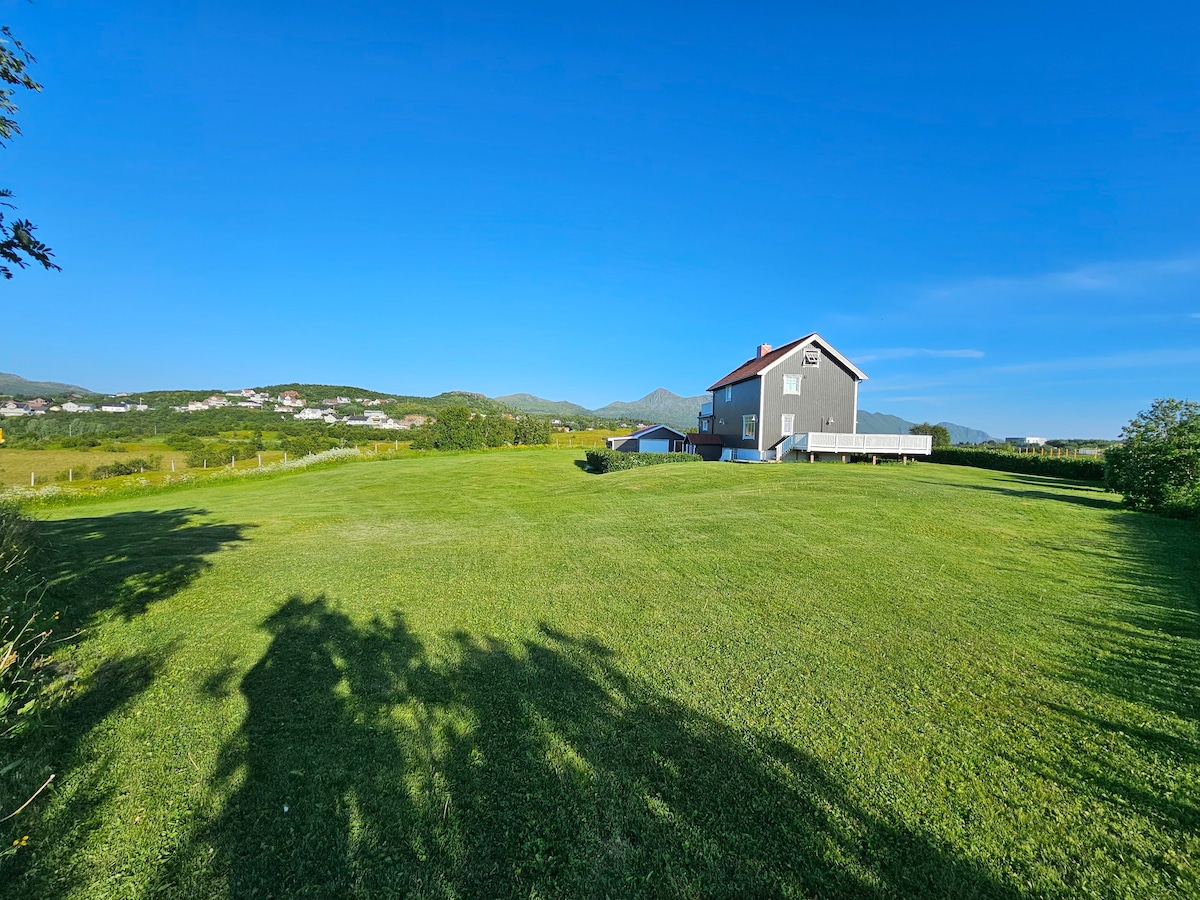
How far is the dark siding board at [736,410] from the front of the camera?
1091 inches

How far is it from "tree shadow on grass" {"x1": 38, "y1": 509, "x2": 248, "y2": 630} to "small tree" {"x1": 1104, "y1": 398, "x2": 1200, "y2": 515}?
17.9m

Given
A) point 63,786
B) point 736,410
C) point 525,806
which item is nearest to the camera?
point 525,806

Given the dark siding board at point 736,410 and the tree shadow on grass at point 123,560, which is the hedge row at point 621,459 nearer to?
the dark siding board at point 736,410

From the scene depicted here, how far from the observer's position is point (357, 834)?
246 cm

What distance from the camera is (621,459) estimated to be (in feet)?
75.0

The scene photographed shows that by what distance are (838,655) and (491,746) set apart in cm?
309

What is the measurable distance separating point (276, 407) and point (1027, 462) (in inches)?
3978

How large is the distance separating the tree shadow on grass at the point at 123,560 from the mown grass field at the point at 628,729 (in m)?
0.07

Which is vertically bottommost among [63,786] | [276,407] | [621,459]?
[63,786]

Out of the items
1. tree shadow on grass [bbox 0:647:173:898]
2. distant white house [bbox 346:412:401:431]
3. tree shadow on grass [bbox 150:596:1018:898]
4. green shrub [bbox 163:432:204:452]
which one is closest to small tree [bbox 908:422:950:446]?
tree shadow on grass [bbox 150:596:1018:898]

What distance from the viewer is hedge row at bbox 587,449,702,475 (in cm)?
2278

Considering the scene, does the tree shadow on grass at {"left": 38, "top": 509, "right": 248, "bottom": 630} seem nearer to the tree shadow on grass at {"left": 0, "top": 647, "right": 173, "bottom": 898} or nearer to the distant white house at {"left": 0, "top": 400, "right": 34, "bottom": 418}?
the tree shadow on grass at {"left": 0, "top": 647, "right": 173, "bottom": 898}

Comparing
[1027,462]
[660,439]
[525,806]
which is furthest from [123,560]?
[660,439]

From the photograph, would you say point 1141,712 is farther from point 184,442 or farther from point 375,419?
point 375,419
